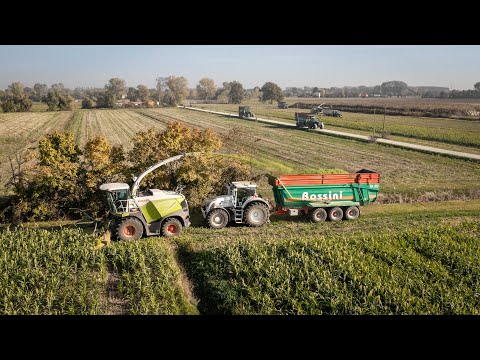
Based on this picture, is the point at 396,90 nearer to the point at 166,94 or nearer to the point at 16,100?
the point at 166,94

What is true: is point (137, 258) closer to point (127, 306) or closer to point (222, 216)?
point (127, 306)

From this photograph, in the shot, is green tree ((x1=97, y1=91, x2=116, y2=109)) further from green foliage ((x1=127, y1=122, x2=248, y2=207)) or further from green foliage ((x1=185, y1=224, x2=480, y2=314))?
green foliage ((x1=185, y1=224, x2=480, y2=314))

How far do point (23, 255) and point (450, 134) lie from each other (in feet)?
89.6

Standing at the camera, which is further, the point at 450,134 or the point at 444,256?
the point at 450,134

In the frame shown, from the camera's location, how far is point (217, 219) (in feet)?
44.1

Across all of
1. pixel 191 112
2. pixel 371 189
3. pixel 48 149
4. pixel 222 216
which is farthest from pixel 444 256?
pixel 191 112

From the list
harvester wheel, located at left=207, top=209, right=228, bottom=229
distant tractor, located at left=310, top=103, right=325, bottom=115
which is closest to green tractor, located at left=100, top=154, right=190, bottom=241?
harvester wheel, located at left=207, top=209, right=228, bottom=229

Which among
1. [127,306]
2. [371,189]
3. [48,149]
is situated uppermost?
[48,149]

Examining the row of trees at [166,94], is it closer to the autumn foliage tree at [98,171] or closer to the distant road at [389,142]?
the distant road at [389,142]

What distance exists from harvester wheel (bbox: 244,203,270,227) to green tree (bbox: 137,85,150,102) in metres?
19.1

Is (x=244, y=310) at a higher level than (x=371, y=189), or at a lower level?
lower

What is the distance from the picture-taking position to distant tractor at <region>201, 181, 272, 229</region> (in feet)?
44.0

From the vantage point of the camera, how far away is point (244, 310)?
8.56 meters

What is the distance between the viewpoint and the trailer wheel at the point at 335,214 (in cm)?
1443
